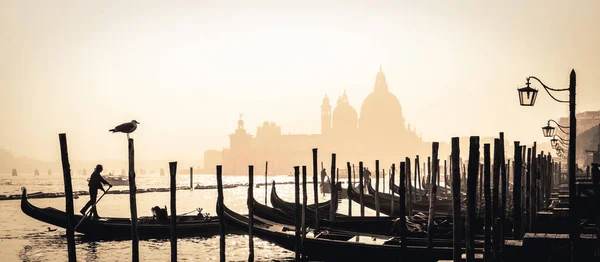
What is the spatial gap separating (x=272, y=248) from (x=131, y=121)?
7.83m

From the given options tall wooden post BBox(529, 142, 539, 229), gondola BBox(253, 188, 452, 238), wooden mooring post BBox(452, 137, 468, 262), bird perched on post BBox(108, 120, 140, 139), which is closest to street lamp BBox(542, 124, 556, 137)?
tall wooden post BBox(529, 142, 539, 229)

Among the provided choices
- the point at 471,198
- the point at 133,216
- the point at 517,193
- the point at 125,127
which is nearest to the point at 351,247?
the point at 517,193

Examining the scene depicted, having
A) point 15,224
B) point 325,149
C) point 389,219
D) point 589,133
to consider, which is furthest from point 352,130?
point 389,219

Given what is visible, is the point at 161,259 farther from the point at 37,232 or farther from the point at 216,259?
the point at 37,232

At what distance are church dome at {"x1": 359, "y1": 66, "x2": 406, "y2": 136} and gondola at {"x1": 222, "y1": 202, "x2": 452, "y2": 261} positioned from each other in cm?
17608

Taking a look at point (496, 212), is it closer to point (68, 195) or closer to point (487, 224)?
point (487, 224)

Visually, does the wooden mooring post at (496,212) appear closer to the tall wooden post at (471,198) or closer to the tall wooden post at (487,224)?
the tall wooden post at (487,224)

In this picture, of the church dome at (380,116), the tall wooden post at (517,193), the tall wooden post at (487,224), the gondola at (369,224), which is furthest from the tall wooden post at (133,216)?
the church dome at (380,116)

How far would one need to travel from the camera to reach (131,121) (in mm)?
15438

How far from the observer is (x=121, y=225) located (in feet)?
68.3

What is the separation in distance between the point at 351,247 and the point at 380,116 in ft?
592

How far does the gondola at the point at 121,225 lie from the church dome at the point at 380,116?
171 metres

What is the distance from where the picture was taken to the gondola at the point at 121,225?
67.7ft

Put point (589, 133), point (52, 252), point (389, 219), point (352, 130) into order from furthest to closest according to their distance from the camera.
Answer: point (352, 130), point (589, 133), point (52, 252), point (389, 219)
